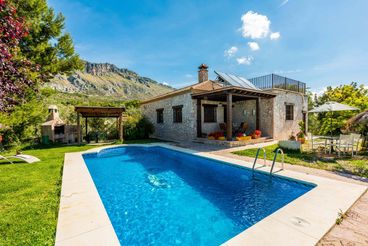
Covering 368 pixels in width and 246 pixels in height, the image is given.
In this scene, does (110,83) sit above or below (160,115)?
above

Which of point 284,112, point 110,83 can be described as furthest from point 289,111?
point 110,83

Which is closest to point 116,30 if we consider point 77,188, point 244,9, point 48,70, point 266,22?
point 48,70

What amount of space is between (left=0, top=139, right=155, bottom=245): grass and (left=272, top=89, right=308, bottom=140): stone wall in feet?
50.8

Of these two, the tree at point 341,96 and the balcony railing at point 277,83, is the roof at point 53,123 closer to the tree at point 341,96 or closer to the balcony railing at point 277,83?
the balcony railing at point 277,83

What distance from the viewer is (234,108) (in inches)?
679

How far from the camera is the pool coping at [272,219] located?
8.63 feet

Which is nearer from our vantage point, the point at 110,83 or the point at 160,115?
the point at 160,115

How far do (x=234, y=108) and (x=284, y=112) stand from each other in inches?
176

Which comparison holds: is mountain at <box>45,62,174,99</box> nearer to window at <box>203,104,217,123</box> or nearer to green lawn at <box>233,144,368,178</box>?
window at <box>203,104,217,123</box>

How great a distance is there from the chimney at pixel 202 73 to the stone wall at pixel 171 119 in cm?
288

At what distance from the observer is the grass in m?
2.80

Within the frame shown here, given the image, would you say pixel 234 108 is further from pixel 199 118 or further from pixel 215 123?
pixel 199 118

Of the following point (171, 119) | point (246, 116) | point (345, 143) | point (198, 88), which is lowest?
point (345, 143)

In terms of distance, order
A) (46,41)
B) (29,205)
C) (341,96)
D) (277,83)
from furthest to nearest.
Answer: (341,96), (277,83), (46,41), (29,205)
